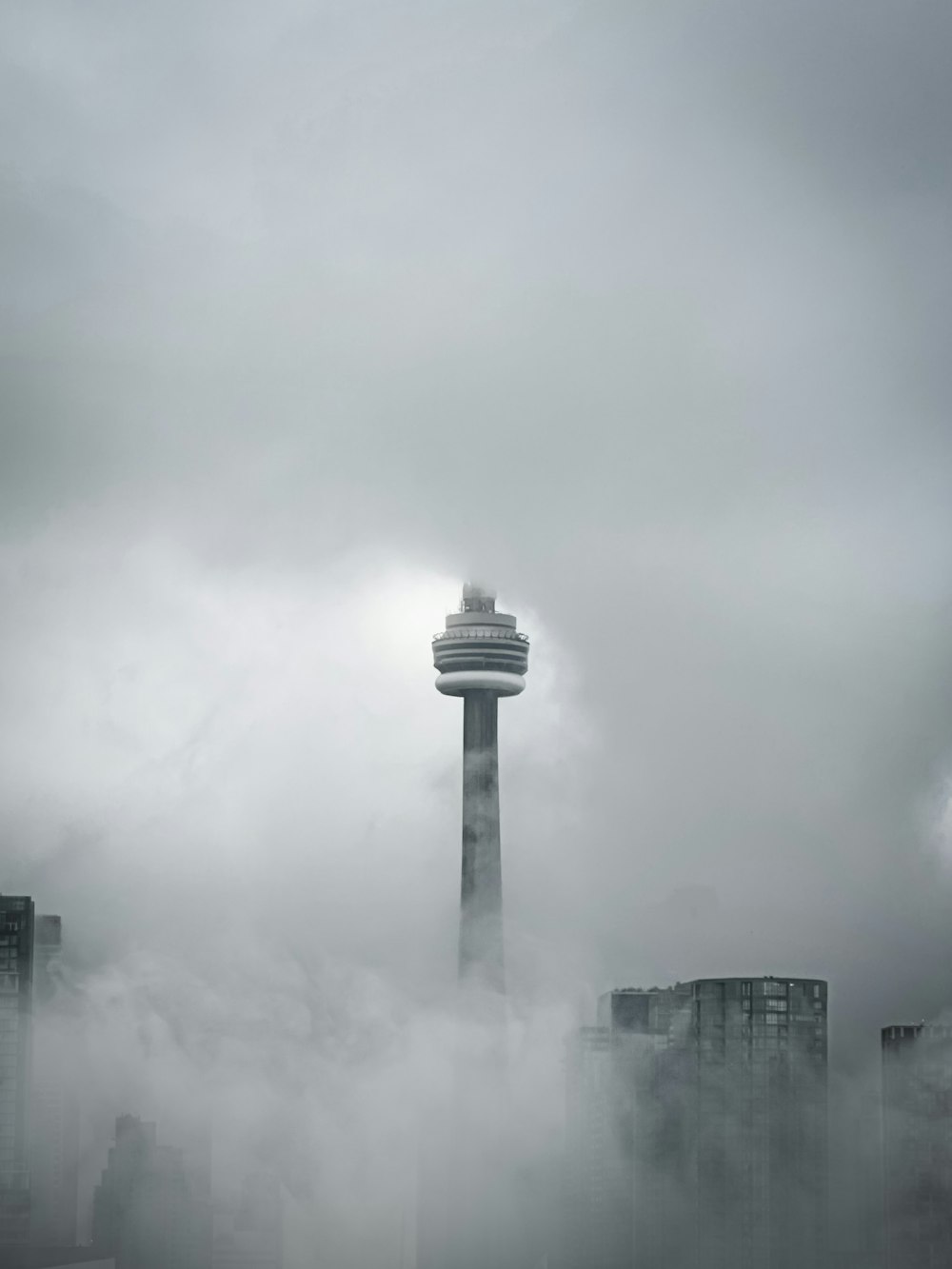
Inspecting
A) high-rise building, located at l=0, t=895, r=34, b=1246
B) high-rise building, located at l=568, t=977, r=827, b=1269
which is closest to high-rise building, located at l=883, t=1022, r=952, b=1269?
high-rise building, located at l=568, t=977, r=827, b=1269

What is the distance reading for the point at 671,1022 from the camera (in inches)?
6850

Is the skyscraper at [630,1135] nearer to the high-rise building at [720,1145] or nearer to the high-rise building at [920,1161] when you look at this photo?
the high-rise building at [720,1145]

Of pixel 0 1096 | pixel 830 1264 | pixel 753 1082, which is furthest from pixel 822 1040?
pixel 0 1096

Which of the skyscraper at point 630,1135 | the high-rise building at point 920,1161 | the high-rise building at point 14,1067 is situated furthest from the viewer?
the high-rise building at point 14,1067

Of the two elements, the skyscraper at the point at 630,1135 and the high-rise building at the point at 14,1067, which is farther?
the high-rise building at the point at 14,1067

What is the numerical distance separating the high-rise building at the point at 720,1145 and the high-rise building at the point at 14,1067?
144 ft

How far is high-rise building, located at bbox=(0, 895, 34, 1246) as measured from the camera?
179125mm

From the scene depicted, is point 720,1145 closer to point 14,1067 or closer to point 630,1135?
point 630,1135

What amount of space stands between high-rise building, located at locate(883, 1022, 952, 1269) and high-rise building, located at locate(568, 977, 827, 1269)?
471 centimetres

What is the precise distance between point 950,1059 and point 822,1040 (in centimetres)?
917

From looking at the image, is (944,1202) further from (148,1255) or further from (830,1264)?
(148,1255)

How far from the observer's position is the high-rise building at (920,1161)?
14575 cm

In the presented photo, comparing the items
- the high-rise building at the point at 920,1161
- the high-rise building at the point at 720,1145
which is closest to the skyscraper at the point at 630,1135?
the high-rise building at the point at 720,1145

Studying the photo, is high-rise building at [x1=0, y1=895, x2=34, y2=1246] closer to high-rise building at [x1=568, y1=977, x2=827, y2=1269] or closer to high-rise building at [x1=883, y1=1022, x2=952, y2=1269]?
high-rise building at [x1=568, y1=977, x2=827, y2=1269]
